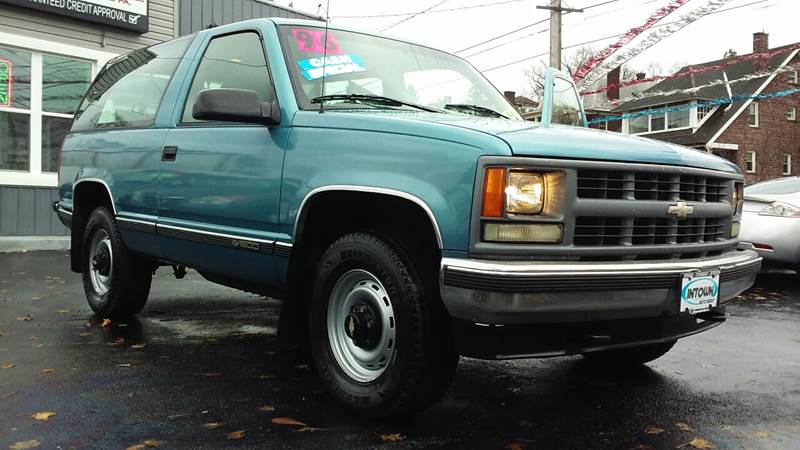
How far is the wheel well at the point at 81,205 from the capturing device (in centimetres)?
546

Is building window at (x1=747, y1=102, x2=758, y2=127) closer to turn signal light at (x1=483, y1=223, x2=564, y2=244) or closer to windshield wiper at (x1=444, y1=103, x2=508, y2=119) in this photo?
windshield wiper at (x1=444, y1=103, x2=508, y2=119)

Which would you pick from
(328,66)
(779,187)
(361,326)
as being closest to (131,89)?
(328,66)

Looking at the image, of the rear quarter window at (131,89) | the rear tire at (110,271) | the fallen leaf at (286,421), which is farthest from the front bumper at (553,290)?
the rear tire at (110,271)

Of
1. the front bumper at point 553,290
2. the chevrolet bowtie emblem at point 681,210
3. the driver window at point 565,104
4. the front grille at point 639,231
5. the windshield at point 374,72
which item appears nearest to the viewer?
the front bumper at point 553,290

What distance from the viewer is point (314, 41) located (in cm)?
408

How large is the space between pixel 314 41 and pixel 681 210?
2192 mm

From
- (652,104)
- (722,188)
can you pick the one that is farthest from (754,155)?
(722,188)

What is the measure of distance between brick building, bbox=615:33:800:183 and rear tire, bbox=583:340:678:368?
30334 mm

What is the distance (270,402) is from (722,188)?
2.53 meters

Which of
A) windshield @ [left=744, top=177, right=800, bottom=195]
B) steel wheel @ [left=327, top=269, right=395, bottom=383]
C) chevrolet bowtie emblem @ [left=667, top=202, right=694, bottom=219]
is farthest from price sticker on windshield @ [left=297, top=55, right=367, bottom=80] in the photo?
windshield @ [left=744, top=177, right=800, bottom=195]

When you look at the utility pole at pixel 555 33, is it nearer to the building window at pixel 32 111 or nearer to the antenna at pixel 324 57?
the building window at pixel 32 111

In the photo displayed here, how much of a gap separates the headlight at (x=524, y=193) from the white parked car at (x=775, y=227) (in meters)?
6.00

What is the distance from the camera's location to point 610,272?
285cm

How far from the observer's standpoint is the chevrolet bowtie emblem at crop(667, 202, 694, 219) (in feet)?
10.4
